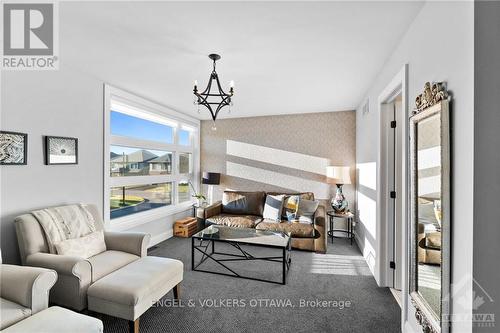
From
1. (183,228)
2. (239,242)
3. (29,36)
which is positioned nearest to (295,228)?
(239,242)

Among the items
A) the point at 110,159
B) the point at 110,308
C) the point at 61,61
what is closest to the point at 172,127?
the point at 110,159

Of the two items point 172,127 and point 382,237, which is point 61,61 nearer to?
point 172,127

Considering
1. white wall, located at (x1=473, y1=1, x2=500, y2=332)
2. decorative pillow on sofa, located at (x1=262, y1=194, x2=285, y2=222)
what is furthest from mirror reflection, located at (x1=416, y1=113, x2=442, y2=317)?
decorative pillow on sofa, located at (x1=262, y1=194, x2=285, y2=222)

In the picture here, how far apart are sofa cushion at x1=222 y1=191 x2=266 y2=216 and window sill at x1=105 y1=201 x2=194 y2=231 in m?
0.97

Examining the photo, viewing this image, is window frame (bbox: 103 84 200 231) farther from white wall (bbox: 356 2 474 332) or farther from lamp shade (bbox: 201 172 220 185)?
white wall (bbox: 356 2 474 332)

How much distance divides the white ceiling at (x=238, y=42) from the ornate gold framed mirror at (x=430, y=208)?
81 cm

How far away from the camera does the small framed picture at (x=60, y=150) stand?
2.60 metres

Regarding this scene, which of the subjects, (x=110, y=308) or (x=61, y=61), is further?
(x=61, y=61)

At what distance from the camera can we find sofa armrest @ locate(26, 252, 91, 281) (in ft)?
6.23

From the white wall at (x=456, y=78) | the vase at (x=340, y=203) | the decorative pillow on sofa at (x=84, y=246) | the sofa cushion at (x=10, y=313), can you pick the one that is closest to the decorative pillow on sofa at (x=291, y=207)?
the vase at (x=340, y=203)

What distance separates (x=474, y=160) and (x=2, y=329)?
8.93ft

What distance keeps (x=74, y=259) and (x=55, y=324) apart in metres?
0.60

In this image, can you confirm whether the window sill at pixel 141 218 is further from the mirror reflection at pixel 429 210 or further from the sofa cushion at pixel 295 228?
the mirror reflection at pixel 429 210

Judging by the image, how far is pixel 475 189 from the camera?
3.83 feet
